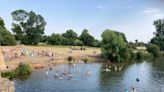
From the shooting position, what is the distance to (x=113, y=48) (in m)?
83.9

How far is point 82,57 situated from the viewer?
82.9 m

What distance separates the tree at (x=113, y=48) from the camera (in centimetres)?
8344

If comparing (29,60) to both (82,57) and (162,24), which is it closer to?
(82,57)

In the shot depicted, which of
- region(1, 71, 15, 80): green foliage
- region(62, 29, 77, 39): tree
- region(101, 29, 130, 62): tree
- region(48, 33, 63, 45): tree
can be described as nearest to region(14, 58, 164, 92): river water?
region(1, 71, 15, 80): green foliage

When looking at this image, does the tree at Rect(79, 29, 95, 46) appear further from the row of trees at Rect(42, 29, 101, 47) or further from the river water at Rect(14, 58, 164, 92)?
the river water at Rect(14, 58, 164, 92)

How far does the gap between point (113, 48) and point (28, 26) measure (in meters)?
29.0

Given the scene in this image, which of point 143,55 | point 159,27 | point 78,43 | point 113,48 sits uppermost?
point 159,27

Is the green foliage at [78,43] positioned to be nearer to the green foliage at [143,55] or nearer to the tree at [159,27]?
the green foliage at [143,55]

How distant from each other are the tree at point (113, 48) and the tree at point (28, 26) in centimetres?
2282

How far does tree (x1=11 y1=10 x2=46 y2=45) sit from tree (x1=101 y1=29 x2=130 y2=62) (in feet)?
74.9

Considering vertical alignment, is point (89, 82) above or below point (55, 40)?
below

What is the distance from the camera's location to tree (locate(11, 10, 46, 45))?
101 m

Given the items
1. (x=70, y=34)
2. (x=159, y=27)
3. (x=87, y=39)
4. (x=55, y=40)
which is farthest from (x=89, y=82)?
(x=159, y=27)

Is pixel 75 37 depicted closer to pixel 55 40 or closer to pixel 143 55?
pixel 55 40
